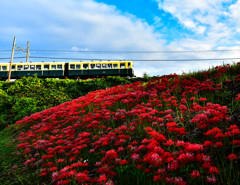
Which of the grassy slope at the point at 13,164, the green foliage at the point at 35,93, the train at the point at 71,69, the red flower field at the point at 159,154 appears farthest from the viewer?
the train at the point at 71,69

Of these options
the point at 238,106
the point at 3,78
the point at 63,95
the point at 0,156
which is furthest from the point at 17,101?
the point at 3,78

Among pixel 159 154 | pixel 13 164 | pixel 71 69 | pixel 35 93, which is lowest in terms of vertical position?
pixel 13 164

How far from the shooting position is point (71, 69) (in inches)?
1010

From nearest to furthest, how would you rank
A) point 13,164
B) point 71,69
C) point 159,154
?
point 159,154 < point 13,164 < point 71,69

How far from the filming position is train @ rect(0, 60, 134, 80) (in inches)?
995

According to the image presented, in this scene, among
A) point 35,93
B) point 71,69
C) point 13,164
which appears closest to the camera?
point 13,164

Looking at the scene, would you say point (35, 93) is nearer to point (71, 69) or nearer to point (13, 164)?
point (13, 164)

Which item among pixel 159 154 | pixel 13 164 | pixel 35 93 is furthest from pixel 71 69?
pixel 159 154

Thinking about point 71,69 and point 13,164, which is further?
point 71,69

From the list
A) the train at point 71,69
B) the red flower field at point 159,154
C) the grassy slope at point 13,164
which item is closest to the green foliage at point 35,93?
the grassy slope at point 13,164

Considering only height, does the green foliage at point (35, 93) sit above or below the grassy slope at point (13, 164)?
above

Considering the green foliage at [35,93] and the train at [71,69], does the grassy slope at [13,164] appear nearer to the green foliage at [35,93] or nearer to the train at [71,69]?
the green foliage at [35,93]

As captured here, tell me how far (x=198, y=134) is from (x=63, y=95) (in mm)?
11968

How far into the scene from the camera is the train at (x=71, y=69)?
25266mm
